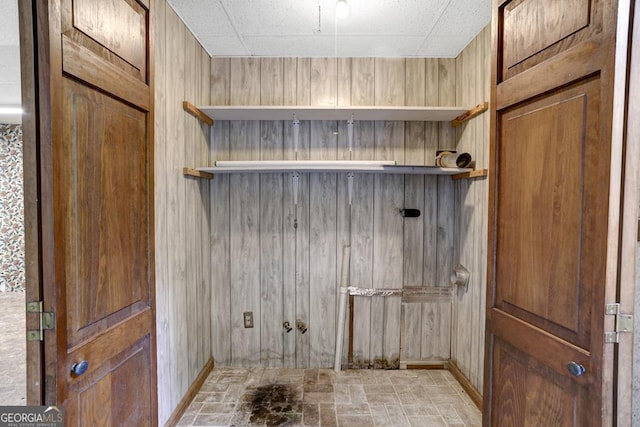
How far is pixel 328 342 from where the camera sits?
8.99 ft

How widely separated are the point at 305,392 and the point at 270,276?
36.9 inches

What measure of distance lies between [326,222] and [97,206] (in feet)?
5.93

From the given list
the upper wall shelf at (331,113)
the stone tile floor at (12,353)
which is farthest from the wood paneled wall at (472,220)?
the stone tile floor at (12,353)

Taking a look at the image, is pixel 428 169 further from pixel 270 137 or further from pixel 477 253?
pixel 270 137

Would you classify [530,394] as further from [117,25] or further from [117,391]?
[117,25]

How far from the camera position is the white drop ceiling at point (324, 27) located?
A: 200 centimetres

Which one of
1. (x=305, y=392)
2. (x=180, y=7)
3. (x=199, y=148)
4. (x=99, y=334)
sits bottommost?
(x=305, y=392)

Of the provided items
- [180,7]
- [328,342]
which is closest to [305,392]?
[328,342]

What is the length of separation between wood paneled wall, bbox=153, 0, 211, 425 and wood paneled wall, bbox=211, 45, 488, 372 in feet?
0.69

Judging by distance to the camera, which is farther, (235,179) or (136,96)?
(235,179)

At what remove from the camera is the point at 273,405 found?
2.24 meters

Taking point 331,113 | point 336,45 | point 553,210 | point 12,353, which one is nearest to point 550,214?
point 553,210

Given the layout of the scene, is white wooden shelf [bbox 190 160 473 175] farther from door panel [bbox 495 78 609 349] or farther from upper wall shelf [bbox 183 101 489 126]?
door panel [bbox 495 78 609 349]

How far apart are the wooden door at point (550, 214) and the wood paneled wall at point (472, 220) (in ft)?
2.89
